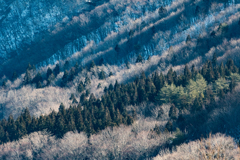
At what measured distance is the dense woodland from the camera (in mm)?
66312

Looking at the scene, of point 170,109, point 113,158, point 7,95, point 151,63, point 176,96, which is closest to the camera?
point 113,158

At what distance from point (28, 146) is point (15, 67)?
286ft

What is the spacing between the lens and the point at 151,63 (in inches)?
4508

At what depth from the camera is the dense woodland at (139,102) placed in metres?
66.3

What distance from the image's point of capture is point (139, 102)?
7700cm

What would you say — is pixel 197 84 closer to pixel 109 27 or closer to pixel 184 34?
pixel 184 34

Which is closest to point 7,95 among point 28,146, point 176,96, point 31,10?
point 31,10

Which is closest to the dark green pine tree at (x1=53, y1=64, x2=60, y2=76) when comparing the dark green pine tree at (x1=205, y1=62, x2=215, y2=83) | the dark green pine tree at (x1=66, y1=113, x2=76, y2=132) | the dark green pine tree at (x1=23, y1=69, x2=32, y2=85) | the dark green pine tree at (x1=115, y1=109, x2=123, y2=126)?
the dark green pine tree at (x1=23, y1=69, x2=32, y2=85)

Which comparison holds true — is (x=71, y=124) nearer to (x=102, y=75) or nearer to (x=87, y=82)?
(x=87, y=82)

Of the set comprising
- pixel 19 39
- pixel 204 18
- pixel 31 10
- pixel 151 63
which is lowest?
pixel 151 63

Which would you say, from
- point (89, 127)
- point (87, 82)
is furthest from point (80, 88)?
point (89, 127)

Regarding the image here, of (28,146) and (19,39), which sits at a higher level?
(19,39)

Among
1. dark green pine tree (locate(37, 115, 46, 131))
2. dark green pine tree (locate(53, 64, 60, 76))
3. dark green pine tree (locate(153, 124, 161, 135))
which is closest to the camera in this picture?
dark green pine tree (locate(153, 124, 161, 135))

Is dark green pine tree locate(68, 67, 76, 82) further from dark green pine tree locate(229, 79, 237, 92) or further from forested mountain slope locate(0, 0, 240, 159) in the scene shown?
dark green pine tree locate(229, 79, 237, 92)
